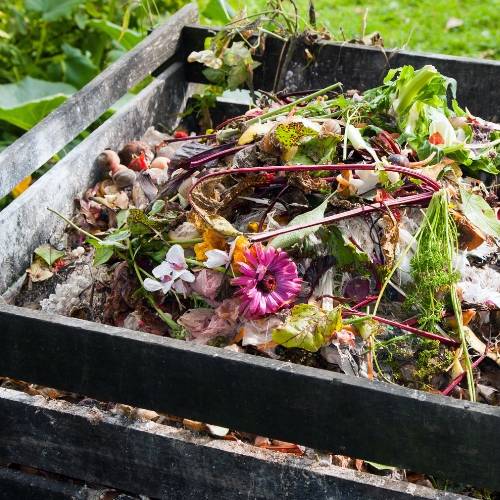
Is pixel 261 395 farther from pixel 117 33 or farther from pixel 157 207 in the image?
pixel 117 33

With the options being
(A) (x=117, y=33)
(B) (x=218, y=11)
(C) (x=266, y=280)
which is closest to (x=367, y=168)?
(C) (x=266, y=280)

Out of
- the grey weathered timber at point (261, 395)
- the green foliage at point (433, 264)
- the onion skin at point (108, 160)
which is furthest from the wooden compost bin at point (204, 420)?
the onion skin at point (108, 160)

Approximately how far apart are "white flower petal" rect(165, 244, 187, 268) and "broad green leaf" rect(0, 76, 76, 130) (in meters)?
1.74

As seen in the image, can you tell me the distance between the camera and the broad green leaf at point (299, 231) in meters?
2.01

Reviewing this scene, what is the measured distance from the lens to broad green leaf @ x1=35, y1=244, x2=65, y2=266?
2.53 m

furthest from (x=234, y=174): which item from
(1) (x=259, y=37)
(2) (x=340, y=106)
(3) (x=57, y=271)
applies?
(1) (x=259, y=37)

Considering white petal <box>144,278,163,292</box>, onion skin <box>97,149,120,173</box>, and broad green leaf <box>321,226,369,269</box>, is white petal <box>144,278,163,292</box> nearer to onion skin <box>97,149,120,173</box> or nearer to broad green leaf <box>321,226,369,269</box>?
broad green leaf <box>321,226,369,269</box>

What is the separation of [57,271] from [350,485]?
1094 mm

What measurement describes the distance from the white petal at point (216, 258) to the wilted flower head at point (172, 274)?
70 mm

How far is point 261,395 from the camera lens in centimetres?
171

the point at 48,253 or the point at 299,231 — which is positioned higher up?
the point at 299,231

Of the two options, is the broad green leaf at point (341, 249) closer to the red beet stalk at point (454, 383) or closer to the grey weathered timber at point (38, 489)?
the red beet stalk at point (454, 383)

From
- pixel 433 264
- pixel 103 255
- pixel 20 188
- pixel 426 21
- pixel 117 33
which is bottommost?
pixel 426 21

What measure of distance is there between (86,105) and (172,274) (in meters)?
0.92
